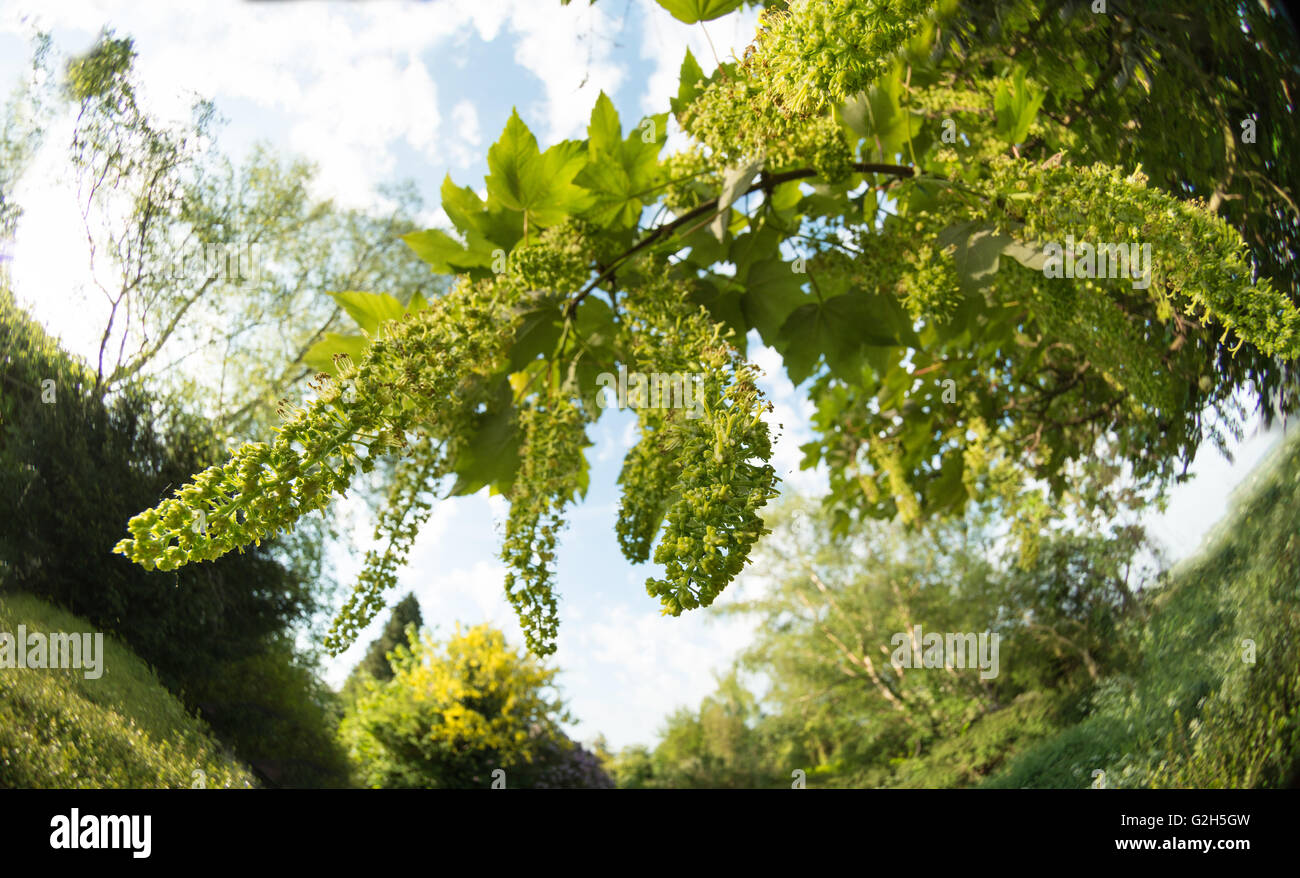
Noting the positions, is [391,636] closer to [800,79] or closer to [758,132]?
[758,132]

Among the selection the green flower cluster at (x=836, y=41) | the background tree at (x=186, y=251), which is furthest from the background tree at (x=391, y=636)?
the green flower cluster at (x=836, y=41)

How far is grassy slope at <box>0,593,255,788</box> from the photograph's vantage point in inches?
22.9

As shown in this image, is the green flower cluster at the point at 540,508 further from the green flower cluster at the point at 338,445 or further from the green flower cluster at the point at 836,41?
the green flower cluster at the point at 836,41

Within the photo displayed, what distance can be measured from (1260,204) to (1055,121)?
23 centimetres

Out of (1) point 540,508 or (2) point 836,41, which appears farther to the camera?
(1) point 540,508

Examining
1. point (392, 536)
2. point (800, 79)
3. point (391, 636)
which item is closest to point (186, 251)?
point (392, 536)

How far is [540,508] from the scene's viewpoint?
1.82ft

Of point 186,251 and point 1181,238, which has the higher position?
point 186,251

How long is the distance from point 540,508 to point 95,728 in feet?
1.36

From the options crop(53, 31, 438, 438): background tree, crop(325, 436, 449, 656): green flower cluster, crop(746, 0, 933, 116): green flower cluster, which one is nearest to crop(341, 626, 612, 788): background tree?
crop(53, 31, 438, 438): background tree

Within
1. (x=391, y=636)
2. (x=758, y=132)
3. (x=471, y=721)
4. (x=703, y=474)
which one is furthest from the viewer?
(x=471, y=721)

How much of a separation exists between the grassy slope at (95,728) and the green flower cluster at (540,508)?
0.37 m

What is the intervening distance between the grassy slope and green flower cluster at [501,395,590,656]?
1.21 feet
